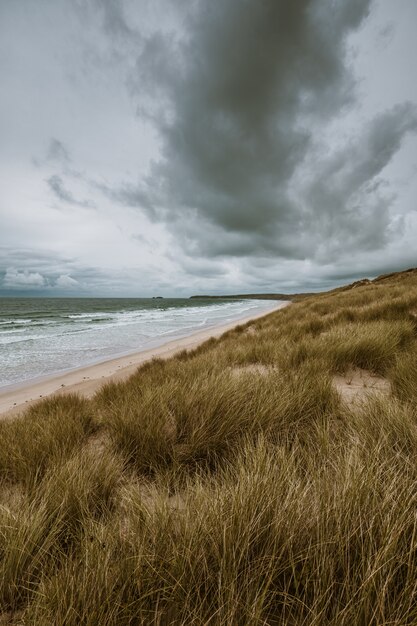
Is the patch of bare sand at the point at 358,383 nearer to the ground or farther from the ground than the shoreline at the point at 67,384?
farther from the ground

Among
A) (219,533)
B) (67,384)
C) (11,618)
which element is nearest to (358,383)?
(219,533)

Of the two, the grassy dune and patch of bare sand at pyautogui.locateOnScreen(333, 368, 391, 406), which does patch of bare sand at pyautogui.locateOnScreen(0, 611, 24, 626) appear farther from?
patch of bare sand at pyautogui.locateOnScreen(333, 368, 391, 406)

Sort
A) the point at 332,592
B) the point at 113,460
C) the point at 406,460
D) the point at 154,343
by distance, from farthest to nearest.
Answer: the point at 154,343, the point at 113,460, the point at 406,460, the point at 332,592

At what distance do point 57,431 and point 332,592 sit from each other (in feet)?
8.07

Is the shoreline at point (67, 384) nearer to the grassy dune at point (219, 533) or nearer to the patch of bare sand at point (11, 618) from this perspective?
the grassy dune at point (219, 533)

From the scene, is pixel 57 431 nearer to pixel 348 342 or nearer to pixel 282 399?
pixel 282 399

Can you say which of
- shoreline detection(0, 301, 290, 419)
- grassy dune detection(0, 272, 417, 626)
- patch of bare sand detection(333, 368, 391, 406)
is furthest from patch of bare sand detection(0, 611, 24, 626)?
shoreline detection(0, 301, 290, 419)

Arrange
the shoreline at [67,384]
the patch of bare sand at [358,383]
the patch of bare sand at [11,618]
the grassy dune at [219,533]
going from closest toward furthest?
1. the grassy dune at [219,533]
2. the patch of bare sand at [11,618]
3. the patch of bare sand at [358,383]
4. the shoreline at [67,384]

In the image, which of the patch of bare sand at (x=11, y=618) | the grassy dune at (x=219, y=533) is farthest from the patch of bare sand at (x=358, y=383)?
the patch of bare sand at (x=11, y=618)

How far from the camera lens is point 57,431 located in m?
2.49

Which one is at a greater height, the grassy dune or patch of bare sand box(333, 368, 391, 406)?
the grassy dune

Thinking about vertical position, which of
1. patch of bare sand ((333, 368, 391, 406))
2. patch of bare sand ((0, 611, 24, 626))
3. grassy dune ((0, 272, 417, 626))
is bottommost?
patch of bare sand ((0, 611, 24, 626))

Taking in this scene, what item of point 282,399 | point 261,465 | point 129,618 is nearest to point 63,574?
point 129,618

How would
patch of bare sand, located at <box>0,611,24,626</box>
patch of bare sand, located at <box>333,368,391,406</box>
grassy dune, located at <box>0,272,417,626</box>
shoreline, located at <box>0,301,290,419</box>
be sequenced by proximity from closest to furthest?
1. grassy dune, located at <box>0,272,417,626</box>
2. patch of bare sand, located at <box>0,611,24,626</box>
3. patch of bare sand, located at <box>333,368,391,406</box>
4. shoreline, located at <box>0,301,290,419</box>
